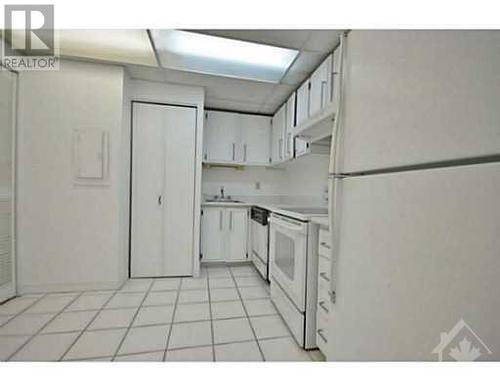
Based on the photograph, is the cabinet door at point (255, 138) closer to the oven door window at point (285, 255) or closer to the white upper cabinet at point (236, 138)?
the white upper cabinet at point (236, 138)

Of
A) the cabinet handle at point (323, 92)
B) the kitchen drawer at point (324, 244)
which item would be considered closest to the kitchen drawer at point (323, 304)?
the kitchen drawer at point (324, 244)

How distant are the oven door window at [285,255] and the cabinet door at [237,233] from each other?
1098mm

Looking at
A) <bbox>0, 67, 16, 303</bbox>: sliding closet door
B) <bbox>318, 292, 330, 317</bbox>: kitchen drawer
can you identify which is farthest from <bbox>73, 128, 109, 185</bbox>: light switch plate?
<bbox>318, 292, 330, 317</bbox>: kitchen drawer

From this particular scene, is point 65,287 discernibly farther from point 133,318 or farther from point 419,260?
point 419,260

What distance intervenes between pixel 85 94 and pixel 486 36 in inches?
113

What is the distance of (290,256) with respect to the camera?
1815mm

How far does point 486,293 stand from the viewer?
48 centimetres

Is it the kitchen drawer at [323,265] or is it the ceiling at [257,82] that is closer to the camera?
the kitchen drawer at [323,265]

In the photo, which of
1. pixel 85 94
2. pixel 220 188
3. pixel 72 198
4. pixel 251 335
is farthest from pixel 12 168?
pixel 251 335

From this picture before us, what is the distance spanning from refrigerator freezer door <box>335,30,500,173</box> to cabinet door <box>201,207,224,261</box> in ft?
7.84

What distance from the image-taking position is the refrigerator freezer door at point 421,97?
1.60 ft

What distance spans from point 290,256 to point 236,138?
215cm
